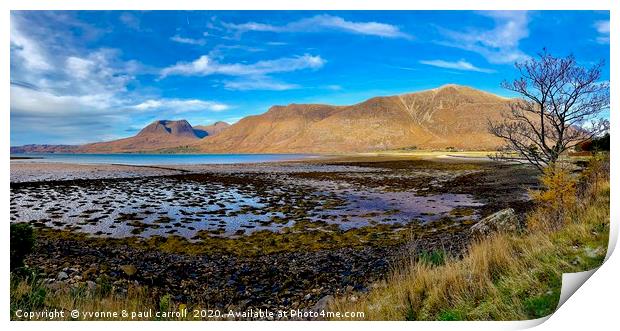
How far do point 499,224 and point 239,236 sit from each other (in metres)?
5.20

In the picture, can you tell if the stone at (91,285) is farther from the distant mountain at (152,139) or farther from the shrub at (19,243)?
the distant mountain at (152,139)

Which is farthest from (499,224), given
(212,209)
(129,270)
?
(212,209)

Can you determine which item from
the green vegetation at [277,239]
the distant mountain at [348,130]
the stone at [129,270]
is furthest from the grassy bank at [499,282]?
the distant mountain at [348,130]

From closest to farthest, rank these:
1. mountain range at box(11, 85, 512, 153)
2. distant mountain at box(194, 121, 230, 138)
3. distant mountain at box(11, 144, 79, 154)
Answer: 1. distant mountain at box(11, 144, 79, 154)
2. distant mountain at box(194, 121, 230, 138)
3. mountain range at box(11, 85, 512, 153)

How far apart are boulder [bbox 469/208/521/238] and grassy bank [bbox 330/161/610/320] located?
1523 millimetres

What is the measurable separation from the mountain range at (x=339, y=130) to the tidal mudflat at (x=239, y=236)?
6.07ft

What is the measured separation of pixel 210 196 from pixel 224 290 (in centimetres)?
935

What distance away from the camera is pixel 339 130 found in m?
40.1

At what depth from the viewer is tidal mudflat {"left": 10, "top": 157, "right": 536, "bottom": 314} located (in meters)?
4.59

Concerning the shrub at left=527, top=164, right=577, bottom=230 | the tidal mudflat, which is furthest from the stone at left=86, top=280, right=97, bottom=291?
the shrub at left=527, top=164, right=577, bottom=230

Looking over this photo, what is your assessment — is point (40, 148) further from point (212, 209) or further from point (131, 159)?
point (131, 159)

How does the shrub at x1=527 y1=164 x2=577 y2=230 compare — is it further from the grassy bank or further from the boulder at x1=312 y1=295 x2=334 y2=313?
the boulder at x1=312 y1=295 x2=334 y2=313

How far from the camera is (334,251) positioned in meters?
6.29
